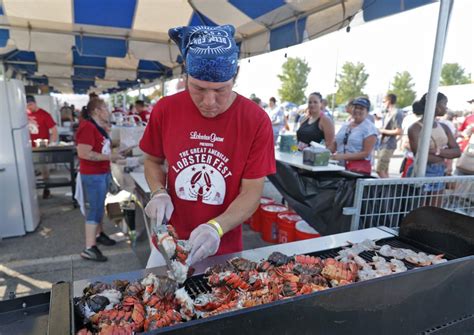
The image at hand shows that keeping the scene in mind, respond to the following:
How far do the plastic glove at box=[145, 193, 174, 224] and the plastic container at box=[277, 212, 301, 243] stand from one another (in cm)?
269

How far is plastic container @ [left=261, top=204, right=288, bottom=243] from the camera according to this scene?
437cm

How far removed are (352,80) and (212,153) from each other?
1798 inches

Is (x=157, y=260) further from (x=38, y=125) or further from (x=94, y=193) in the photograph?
(x=38, y=125)

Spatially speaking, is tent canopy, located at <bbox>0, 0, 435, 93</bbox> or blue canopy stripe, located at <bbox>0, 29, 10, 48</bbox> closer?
tent canopy, located at <bbox>0, 0, 435, 93</bbox>

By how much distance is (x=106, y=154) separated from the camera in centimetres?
388

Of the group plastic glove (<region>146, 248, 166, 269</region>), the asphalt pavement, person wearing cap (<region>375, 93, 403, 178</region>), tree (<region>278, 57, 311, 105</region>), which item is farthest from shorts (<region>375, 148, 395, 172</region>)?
tree (<region>278, 57, 311, 105</region>)

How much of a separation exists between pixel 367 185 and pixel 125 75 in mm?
9914

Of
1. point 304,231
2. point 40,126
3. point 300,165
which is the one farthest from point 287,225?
point 40,126

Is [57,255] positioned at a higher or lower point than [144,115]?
lower

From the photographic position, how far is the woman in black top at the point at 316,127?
15.6ft

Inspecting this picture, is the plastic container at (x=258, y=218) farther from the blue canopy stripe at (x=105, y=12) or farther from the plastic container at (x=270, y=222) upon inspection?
the blue canopy stripe at (x=105, y=12)

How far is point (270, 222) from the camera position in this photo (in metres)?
4.40

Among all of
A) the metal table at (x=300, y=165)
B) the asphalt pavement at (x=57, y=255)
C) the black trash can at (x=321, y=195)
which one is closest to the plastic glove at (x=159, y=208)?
the asphalt pavement at (x=57, y=255)

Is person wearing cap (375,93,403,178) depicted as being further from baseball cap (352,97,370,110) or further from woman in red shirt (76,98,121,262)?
woman in red shirt (76,98,121,262)
